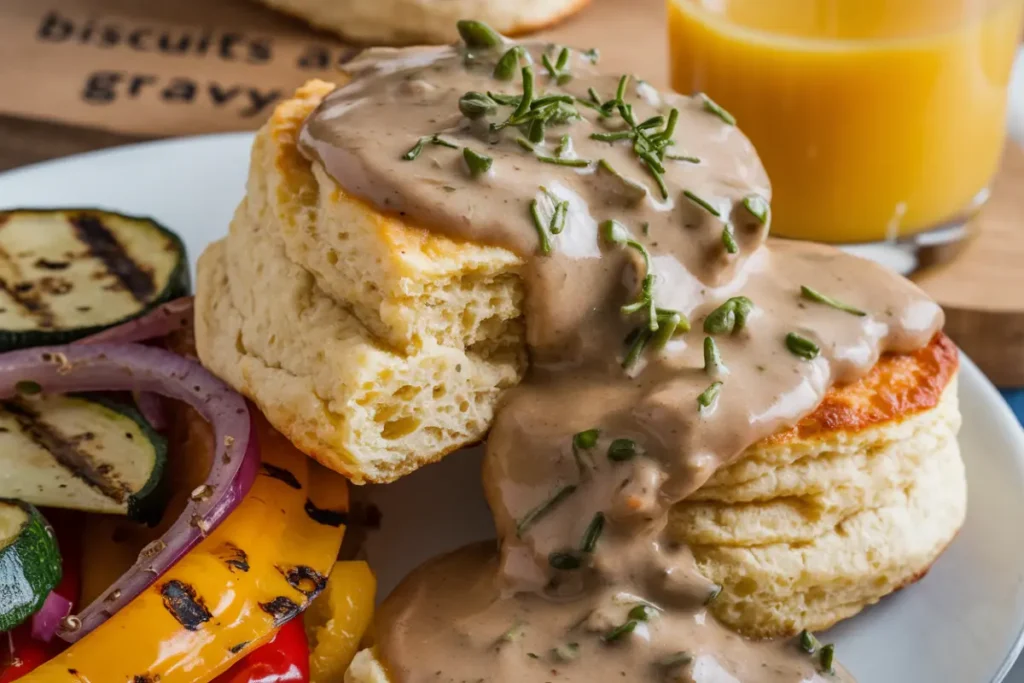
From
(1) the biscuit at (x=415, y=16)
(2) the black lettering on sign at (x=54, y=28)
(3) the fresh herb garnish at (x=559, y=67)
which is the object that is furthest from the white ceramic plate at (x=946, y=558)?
(2) the black lettering on sign at (x=54, y=28)

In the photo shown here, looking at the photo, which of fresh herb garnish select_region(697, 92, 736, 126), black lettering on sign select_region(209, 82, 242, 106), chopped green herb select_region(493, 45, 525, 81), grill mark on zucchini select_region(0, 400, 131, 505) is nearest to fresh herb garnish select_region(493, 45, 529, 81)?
chopped green herb select_region(493, 45, 525, 81)

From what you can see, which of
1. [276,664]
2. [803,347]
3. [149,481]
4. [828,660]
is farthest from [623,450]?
[149,481]

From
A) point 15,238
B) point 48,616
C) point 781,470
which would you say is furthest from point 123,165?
point 781,470

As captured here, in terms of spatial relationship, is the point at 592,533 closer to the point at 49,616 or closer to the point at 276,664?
the point at 276,664

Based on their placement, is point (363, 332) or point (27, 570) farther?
point (363, 332)

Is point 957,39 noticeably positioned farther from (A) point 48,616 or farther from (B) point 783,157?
(A) point 48,616

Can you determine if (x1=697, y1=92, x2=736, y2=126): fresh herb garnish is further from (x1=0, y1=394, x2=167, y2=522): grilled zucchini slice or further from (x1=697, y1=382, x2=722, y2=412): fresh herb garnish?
(x1=0, y1=394, x2=167, y2=522): grilled zucchini slice
